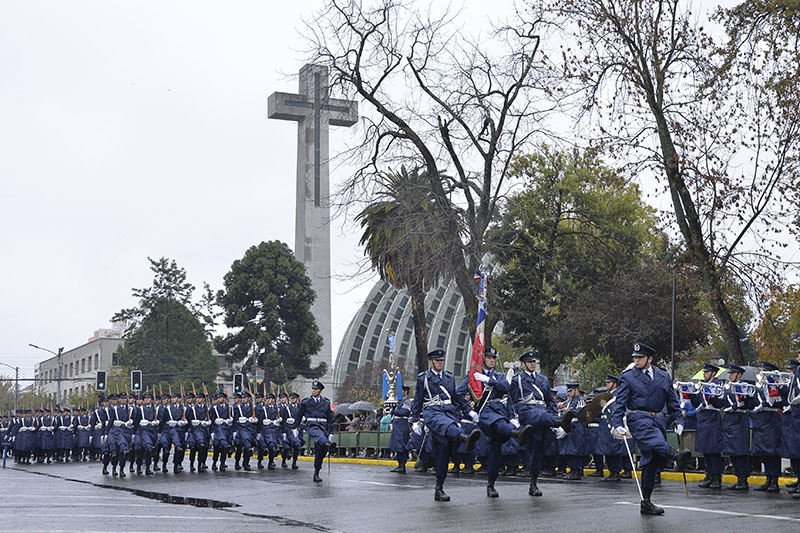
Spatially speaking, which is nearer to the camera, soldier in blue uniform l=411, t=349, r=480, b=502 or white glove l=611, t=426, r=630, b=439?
white glove l=611, t=426, r=630, b=439

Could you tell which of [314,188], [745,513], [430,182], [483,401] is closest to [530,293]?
[430,182]

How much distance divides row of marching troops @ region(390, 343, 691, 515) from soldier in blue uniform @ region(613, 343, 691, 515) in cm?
1

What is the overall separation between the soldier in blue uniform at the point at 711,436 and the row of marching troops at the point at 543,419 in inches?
58.7

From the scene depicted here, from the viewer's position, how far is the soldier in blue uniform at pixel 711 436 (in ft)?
55.1

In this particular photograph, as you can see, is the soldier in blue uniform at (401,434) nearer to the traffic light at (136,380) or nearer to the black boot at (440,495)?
the black boot at (440,495)

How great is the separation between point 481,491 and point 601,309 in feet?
80.8

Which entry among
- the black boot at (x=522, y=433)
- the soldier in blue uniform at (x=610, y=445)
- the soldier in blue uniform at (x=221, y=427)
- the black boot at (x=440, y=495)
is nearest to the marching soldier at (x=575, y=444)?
the soldier in blue uniform at (x=610, y=445)

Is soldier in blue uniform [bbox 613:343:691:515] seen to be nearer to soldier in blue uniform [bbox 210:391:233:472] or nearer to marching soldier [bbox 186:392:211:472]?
soldier in blue uniform [bbox 210:391:233:472]

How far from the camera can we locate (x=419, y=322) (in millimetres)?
37062

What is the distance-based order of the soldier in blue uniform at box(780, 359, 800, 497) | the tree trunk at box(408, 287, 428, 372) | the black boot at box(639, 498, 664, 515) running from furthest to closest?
the tree trunk at box(408, 287, 428, 372), the soldier in blue uniform at box(780, 359, 800, 497), the black boot at box(639, 498, 664, 515)

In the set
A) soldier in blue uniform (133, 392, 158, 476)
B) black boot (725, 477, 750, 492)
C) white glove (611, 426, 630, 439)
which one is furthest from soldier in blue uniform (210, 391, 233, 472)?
white glove (611, 426, 630, 439)

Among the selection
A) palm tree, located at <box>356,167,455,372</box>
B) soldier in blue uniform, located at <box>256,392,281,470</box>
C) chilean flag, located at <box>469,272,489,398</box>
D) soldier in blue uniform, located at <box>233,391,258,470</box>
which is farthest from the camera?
palm tree, located at <box>356,167,455,372</box>

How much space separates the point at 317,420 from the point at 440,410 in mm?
6788

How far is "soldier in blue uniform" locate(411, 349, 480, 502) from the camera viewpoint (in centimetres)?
1437
